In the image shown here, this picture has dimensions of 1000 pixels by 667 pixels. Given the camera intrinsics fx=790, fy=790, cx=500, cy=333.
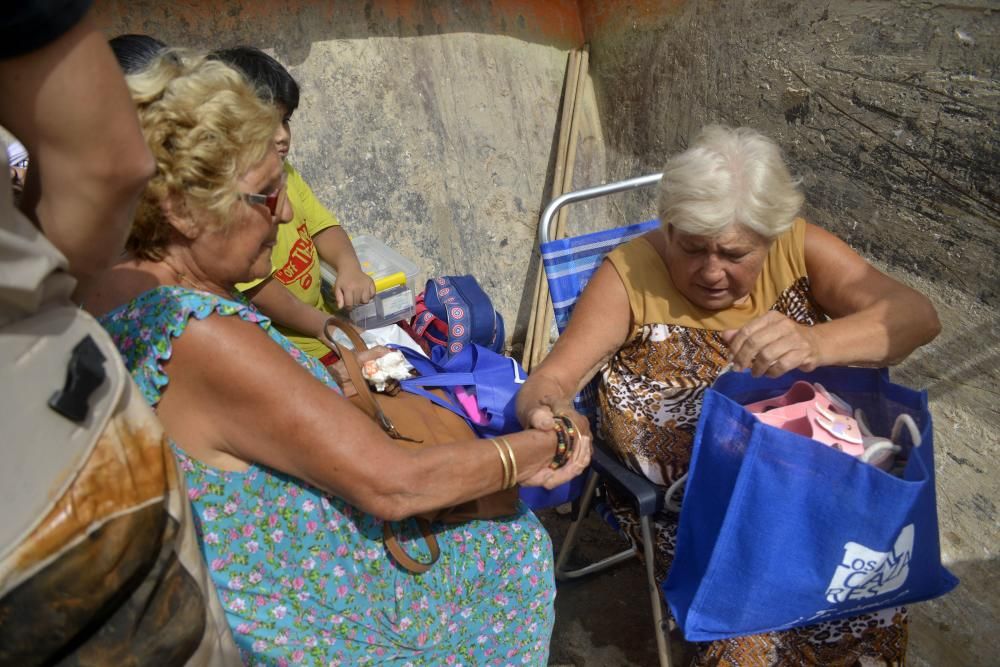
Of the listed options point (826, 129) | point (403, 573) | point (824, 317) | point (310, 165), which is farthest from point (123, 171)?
point (310, 165)

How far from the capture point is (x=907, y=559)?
173 centimetres

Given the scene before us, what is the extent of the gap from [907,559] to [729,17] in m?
2.46

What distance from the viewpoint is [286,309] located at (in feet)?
9.26

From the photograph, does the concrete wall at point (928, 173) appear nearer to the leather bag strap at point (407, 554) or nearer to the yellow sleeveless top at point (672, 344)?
the yellow sleeveless top at point (672, 344)

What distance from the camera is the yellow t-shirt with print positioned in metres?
2.94

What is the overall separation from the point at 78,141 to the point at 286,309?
5.83ft

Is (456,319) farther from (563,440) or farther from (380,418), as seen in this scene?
(380,418)

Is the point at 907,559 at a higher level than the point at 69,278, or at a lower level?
lower

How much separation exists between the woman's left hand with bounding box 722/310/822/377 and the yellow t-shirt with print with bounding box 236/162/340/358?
1.62 meters

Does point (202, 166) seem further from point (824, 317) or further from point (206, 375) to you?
point (824, 317)

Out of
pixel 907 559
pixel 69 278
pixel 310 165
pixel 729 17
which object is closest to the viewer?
pixel 69 278

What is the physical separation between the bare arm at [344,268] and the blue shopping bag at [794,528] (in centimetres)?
176

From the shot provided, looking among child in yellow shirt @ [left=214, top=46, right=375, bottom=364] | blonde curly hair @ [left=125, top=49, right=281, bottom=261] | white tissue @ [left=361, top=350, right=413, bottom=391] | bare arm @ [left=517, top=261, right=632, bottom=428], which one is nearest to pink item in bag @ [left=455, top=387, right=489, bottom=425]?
bare arm @ [left=517, top=261, right=632, bottom=428]

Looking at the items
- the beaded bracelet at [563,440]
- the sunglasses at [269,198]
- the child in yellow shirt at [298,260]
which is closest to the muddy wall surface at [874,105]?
the beaded bracelet at [563,440]
